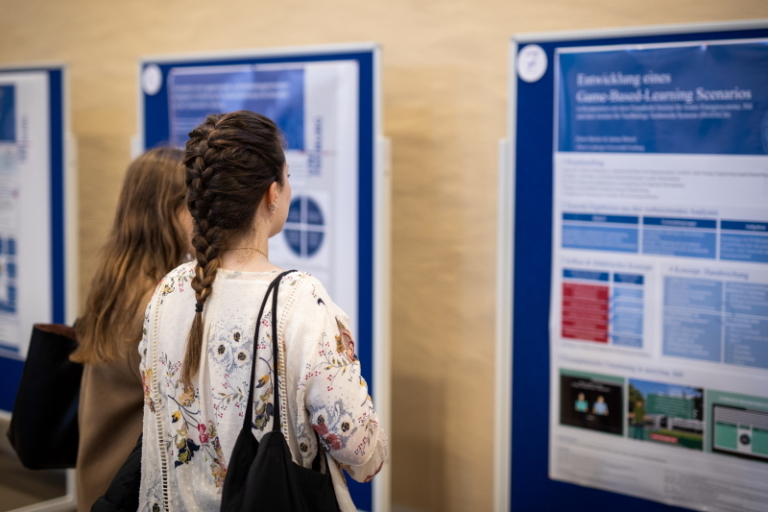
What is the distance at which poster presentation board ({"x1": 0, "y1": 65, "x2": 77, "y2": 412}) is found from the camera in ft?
9.65

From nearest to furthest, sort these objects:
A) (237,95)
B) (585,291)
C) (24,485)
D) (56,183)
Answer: (585,291), (237,95), (56,183), (24,485)

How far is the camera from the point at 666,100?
187 cm

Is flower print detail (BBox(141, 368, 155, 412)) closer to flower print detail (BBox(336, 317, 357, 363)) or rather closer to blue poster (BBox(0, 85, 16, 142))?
flower print detail (BBox(336, 317, 357, 363))

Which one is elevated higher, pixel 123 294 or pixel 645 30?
pixel 645 30

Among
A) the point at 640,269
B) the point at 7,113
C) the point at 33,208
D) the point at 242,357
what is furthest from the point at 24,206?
the point at 640,269

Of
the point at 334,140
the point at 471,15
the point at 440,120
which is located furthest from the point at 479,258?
the point at 471,15

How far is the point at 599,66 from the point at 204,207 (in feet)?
4.00

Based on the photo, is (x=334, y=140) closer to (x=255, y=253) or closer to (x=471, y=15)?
(x=471, y=15)

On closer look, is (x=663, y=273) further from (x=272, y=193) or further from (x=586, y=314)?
(x=272, y=193)

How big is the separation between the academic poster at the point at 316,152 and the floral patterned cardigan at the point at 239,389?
1.02 m

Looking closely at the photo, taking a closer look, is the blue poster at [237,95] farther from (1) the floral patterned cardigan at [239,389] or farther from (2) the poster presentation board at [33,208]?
(1) the floral patterned cardigan at [239,389]

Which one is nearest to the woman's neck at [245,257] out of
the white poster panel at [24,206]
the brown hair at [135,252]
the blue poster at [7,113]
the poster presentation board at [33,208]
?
the brown hair at [135,252]

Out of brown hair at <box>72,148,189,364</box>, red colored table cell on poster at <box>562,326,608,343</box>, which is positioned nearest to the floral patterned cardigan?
brown hair at <box>72,148,189,364</box>

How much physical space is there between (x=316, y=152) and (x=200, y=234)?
1.13 meters
